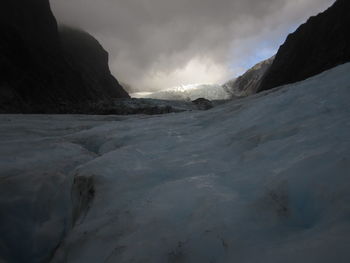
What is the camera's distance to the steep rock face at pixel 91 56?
6056cm

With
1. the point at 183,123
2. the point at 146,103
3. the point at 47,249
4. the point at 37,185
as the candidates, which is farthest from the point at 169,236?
the point at 146,103

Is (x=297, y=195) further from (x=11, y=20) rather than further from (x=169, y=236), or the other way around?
(x=11, y=20)

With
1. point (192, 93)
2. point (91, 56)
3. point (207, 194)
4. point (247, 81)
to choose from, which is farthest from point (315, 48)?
point (192, 93)

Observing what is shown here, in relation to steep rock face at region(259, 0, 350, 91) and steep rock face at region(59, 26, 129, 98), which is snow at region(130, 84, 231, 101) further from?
steep rock face at region(259, 0, 350, 91)

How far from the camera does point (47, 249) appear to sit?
137 inches

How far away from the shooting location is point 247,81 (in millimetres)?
111500

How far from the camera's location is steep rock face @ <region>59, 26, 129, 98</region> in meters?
60.6

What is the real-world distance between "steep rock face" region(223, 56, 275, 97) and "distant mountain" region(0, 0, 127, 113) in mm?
72053

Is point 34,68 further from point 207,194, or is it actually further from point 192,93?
point 192,93

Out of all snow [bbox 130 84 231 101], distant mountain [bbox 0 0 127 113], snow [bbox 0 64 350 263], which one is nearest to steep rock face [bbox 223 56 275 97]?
snow [bbox 130 84 231 101]

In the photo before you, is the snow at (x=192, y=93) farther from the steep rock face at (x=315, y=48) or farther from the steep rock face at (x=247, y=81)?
the steep rock face at (x=315, y=48)


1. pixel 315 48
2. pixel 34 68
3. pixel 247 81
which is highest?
pixel 315 48

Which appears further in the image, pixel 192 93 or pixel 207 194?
pixel 192 93

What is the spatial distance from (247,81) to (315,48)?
218ft
